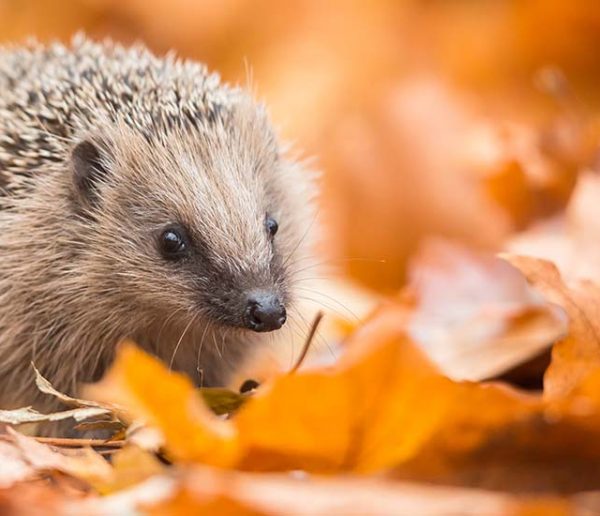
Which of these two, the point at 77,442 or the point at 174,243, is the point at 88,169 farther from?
the point at 77,442

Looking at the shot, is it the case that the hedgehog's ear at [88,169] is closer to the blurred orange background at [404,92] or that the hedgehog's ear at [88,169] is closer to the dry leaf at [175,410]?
the blurred orange background at [404,92]

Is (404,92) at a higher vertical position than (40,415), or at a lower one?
higher

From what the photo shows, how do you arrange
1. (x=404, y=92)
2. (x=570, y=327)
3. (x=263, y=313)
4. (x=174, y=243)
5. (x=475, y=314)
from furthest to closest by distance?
(x=404, y=92)
(x=475, y=314)
(x=174, y=243)
(x=263, y=313)
(x=570, y=327)

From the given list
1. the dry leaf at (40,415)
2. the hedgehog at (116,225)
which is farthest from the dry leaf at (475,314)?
the dry leaf at (40,415)

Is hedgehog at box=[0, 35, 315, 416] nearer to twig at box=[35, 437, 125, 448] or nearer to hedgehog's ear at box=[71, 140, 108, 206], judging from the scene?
hedgehog's ear at box=[71, 140, 108, 206]

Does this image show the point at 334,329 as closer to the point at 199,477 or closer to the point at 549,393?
the point at 549,393

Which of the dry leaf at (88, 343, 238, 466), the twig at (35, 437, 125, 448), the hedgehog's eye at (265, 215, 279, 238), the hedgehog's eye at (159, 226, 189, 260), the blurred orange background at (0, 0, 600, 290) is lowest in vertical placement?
the twig at (35, 437, 125, 448)

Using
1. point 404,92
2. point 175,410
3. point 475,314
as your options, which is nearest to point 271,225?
point 475,314

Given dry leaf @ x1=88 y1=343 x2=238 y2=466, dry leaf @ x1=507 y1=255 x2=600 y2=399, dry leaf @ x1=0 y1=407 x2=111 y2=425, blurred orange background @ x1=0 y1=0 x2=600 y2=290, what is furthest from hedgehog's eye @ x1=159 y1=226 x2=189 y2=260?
dry leaf @ x1=88 y1=343 x2=238 y2=466
